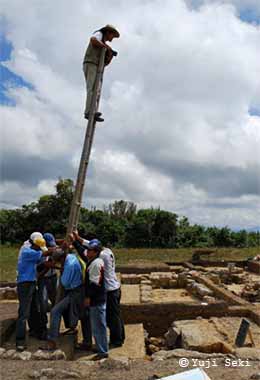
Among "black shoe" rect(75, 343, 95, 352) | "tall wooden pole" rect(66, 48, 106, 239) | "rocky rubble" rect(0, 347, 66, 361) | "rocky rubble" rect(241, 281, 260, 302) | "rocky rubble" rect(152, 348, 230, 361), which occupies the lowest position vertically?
"black shoe" rect(75, 343, 95, 352)

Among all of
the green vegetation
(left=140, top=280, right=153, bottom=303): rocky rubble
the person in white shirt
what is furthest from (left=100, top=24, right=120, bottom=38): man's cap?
the green vegetation

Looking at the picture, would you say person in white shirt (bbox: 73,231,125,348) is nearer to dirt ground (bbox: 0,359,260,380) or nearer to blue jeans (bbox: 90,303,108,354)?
blue jeans (bbox: 90,303,108,354)

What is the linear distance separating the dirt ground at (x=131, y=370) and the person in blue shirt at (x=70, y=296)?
44.7 inches

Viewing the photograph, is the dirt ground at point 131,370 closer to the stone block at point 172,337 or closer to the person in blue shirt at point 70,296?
the person in blue shirt at point 70,296

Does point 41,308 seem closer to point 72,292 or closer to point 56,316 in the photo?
point 56,316

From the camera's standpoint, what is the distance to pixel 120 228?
3522 cm

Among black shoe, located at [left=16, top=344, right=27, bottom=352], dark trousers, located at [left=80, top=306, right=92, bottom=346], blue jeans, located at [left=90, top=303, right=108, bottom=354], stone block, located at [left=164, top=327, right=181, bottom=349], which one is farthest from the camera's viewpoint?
stone block, located at [left=164, top=327, right=181, bottom=349]

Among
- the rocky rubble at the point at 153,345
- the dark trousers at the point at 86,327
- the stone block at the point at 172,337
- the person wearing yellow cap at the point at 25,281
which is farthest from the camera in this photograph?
the rocky rubble at the point at 153,345

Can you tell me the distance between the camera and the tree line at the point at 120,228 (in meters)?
33.8

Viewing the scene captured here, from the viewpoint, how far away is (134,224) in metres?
35.8

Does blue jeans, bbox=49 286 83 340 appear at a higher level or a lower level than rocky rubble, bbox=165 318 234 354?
higher

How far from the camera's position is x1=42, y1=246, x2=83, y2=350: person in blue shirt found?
5707 millimetres

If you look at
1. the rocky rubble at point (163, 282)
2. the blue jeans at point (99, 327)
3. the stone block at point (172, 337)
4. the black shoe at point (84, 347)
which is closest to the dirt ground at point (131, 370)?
the blue jeans at point (99, 327)

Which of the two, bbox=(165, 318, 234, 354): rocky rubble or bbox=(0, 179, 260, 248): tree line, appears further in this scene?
bbox=(0, 179, 260, 248): tree line
